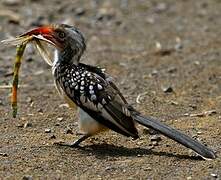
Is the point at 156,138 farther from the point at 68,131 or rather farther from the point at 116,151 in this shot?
the point at 68,131

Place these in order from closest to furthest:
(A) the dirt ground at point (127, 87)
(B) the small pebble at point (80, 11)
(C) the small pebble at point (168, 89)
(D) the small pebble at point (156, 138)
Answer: (A) the dirt ground at point (127, 87) < (D) the small pebble at point (156, 138) < (C) the small pebble at point (168, 89) < (B) the small pebble at point (80, 11)

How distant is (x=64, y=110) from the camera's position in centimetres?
752

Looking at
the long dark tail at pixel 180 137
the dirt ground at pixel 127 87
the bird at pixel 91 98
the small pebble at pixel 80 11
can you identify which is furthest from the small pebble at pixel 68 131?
the small pebble at pixel 80 11

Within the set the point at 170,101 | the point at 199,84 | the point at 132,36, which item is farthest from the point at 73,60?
the point at 132,36

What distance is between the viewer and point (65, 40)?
21.5ft

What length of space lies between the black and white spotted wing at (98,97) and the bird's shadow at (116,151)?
17 centimetres

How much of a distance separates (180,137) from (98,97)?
0.73 m

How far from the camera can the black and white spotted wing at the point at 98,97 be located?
6079mm

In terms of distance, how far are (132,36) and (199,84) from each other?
258 cm

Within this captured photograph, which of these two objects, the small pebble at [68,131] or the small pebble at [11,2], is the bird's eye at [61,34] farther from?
the small pebble at [11,2]

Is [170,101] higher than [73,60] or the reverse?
the reverse

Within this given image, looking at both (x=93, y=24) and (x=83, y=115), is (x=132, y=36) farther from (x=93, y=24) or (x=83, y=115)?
(x=83, y=115)

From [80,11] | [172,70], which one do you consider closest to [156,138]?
[172,70]

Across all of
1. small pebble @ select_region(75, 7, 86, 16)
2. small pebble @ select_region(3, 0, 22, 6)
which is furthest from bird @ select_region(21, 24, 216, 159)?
small pebble @ select_region(3, 0, 22, 6)
